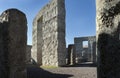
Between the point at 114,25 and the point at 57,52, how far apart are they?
1123 centimetres

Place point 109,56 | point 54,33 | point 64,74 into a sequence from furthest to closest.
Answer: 1. point 54,33
2. point 64,74
3. point 109,56

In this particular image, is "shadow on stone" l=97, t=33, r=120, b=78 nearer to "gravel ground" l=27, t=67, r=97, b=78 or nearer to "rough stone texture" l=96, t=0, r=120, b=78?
"rough stone texture" l=96, t=0, r=120, b=78

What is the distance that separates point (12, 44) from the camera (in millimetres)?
5637

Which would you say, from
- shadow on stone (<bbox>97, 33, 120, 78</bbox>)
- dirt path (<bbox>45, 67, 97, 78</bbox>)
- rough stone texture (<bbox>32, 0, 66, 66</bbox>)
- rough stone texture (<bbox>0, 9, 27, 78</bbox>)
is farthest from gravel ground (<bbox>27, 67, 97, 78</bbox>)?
shadow on stone (<bbox>97, 33, 120, 78</bbox>)

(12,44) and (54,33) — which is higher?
(54,33)

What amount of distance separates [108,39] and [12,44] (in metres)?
3.12

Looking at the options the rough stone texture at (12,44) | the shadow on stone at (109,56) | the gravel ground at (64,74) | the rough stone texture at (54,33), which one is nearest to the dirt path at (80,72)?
the gravel ground at (64,74)

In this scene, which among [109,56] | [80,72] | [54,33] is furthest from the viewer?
[54,33]

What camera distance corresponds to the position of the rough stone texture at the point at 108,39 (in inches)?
124

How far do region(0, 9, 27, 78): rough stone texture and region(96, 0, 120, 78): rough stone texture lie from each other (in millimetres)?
2929

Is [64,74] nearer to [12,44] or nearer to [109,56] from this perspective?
[12,44]

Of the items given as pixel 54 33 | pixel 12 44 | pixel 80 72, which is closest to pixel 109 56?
pixel 12 44

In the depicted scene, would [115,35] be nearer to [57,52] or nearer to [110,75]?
[110,75]

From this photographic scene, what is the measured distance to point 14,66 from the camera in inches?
221
